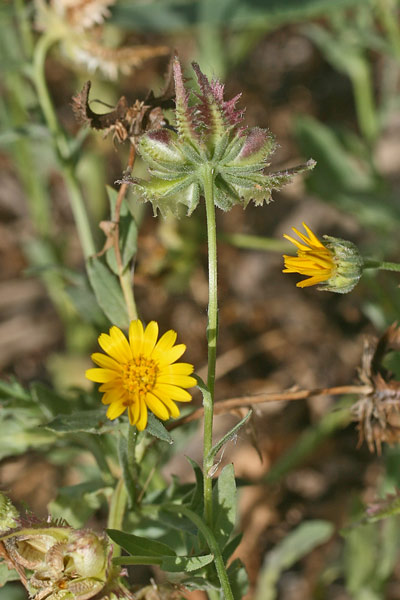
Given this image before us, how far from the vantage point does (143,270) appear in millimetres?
3088

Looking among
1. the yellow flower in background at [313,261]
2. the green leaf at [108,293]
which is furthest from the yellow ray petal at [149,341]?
the yellow flower in background at [313,261]

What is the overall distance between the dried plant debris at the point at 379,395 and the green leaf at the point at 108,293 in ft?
2.19

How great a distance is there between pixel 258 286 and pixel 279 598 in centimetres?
163

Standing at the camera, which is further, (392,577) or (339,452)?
(339,452)

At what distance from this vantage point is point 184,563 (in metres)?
1.40

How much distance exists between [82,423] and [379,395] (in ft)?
2.51

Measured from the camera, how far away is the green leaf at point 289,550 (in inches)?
101

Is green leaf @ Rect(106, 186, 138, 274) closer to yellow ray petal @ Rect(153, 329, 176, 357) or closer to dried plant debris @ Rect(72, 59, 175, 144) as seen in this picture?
dried plant debris @ Rect(72, 59, 175, 144)

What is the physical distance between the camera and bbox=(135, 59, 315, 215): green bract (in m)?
1.43

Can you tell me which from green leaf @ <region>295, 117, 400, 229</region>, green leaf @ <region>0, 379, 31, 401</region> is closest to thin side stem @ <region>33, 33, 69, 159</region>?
green leaf @ <region>0, 379, 31, 401</region>

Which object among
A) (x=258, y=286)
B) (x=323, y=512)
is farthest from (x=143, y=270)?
(x=323, y=512)

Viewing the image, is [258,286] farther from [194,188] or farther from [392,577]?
[194,188]

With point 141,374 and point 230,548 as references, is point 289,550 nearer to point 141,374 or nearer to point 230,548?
point 230,548

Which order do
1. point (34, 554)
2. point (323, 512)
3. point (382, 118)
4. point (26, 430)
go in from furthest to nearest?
point (382, 118), point (323, 512), point (26, 430), point (34, 554)
